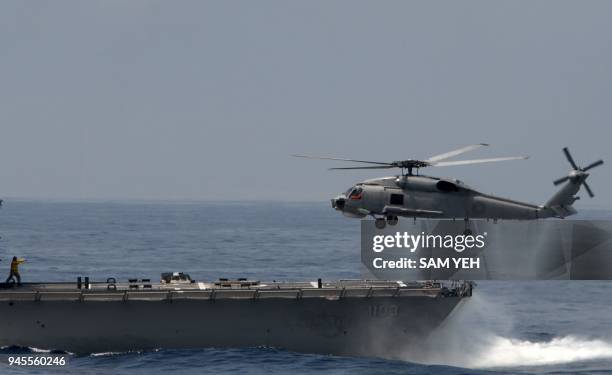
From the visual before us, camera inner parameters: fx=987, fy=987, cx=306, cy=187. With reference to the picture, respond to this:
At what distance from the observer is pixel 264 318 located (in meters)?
54.9

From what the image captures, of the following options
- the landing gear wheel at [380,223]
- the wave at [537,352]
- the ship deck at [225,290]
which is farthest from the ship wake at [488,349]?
the landing gear wheel at [380,223]

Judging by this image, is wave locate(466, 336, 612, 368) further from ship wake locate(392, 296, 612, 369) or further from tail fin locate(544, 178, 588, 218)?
tail fin locate(544, 178, 588, 218)

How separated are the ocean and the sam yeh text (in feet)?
9.32

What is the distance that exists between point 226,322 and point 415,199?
495 inches

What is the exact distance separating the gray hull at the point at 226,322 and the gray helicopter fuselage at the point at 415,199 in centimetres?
610

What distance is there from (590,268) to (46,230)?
343ft

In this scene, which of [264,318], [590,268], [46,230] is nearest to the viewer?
[264,318]

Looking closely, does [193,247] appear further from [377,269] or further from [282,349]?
[282,349]

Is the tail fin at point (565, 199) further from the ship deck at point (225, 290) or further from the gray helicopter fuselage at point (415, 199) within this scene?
the ship deck at point (225, 290)

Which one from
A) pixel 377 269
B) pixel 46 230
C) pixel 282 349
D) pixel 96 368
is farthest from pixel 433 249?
pixel 46 230

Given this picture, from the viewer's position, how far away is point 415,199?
52.1m

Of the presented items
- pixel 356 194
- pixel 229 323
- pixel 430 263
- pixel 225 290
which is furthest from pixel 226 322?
pixel 430 263

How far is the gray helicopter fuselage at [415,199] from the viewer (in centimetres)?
5200

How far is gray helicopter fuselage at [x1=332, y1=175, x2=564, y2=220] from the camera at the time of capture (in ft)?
171
